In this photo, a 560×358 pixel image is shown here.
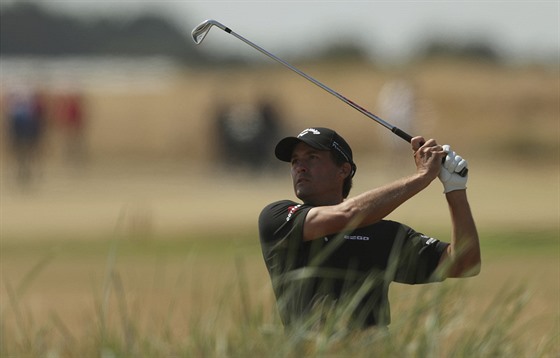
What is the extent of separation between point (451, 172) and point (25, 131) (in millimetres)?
29742

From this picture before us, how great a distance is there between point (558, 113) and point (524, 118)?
213 cm

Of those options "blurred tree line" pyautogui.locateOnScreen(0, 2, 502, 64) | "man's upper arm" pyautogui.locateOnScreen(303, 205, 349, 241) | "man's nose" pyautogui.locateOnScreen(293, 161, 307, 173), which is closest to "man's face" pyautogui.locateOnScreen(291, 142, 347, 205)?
"man's nose" pyautogui.locateOnScreen(293, 161, 307, 173)

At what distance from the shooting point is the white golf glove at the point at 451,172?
21.3 ft

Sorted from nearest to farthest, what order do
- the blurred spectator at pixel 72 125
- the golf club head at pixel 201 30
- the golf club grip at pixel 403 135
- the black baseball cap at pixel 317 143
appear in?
the black baseball cap at pixel 317 143, the golf club grip at pixel 403 135, the golf club head at pixel 201 30, the blurred spectator at pixel 72 125

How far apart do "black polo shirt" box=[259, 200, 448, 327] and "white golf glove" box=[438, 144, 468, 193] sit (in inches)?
10.2

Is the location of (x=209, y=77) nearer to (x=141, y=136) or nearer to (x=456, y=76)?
(x=456, y=76)

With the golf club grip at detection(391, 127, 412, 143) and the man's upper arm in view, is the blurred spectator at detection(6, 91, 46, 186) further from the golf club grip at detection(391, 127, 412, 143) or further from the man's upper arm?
the man's upper arm

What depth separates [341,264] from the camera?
21.0ft

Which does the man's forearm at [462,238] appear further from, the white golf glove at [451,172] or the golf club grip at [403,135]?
the golf club grip at [403,135]

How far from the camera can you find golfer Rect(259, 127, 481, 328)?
6066 millimetres

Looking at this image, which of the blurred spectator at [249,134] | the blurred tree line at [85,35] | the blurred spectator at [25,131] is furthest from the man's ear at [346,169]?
the blurred tree line at [85,35]

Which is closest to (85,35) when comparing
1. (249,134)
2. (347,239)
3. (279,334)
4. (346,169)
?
(249,134)

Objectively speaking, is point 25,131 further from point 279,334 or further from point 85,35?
point 85,35

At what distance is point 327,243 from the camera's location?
6434 mm
